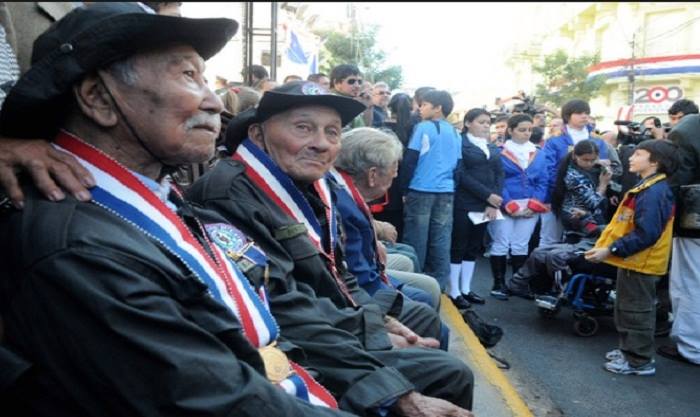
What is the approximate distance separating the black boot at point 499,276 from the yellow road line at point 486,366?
1308 millimetres

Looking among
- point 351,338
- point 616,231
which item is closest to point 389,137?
point 351,338

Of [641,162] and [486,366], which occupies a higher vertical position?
[641,162]

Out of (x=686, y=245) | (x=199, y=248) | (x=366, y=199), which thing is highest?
(x=199, y=248)

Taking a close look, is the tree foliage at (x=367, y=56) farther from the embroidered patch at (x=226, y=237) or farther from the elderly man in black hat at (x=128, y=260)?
the elderly man in black hat at (x=128, y=260)

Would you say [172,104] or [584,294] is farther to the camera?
[584,294]

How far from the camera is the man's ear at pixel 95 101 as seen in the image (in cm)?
155

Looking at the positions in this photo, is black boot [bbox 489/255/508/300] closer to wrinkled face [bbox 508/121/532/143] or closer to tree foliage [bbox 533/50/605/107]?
wrinkled face [bbox 508/121/532/143]

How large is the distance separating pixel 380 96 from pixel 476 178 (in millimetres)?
1796

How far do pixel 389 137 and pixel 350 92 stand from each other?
7.85 ft

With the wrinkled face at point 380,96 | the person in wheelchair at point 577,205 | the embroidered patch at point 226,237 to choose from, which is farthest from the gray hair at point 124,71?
the wrinkled face at point 380,96

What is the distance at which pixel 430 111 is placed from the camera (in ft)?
19.4

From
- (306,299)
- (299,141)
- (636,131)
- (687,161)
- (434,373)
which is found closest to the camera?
(306,299)

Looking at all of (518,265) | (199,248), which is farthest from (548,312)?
(199,248)

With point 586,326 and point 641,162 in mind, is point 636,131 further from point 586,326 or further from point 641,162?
point 586,326
